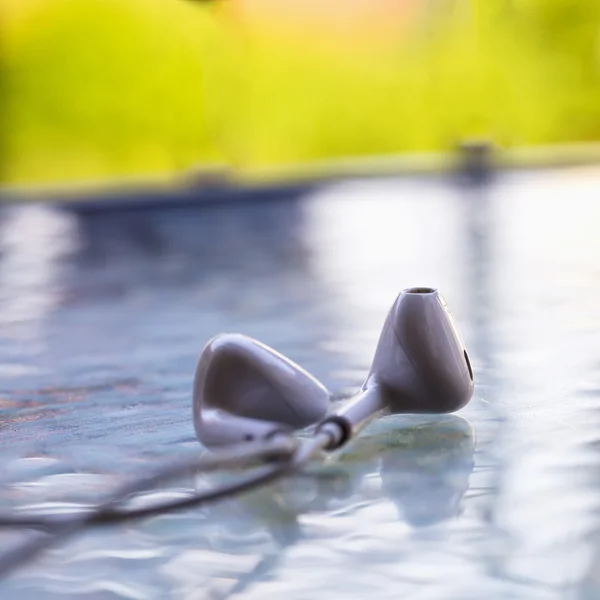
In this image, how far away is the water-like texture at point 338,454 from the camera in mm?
1104

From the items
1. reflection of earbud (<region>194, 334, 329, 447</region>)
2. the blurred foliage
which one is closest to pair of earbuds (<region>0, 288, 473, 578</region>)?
reflection of earbud (<region>194, 334, 329, 447</region>)

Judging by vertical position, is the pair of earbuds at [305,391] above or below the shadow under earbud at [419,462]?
above

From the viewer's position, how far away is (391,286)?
3.17 m

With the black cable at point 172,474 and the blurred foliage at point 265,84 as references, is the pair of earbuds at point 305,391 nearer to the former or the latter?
the black cable at point 172,474

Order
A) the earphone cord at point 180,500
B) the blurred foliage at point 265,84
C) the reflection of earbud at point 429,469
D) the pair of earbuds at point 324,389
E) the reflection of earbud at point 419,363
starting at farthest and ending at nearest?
the blurred foliage at point 265,84 < the reflection of earbud at point 419,363 < the pair of earbuds at point 324,389 < the reflection of earbud at point 429,469 < the earphone cord at point 180,500

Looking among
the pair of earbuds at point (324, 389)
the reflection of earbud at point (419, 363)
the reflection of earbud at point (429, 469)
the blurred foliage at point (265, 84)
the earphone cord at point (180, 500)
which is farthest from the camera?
the blurred foliage at point (265, 84)

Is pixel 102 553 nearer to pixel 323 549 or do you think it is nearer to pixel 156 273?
pixel 323 549

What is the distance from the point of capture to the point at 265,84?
305 inches

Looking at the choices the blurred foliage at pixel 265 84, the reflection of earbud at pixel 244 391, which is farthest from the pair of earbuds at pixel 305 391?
the blurred foliage at pixel 265 84

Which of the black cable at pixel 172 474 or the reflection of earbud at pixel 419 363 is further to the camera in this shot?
the reflection of earbud at pixel 419 363

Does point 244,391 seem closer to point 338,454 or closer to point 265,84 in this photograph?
point 338,454

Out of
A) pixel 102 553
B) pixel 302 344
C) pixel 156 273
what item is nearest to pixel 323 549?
pixel 102 553

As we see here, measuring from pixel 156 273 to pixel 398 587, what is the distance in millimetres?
2784

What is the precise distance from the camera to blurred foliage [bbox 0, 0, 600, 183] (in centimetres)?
739
